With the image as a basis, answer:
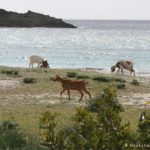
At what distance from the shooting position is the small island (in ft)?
454

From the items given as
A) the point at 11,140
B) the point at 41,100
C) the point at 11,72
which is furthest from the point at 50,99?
the point at 11,140

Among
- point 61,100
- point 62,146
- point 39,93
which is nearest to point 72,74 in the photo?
point 39,93

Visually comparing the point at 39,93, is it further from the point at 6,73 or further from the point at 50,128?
the point at 50,128

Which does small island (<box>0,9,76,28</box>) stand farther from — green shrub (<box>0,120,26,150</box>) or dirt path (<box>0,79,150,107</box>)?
green shrub (<box>0,120,26,150</box>)

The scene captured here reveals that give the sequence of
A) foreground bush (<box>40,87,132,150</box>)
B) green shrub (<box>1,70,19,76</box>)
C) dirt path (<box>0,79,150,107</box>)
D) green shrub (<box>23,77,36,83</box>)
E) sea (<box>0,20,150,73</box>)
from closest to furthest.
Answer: foreground bush (<box>40,87,132,150</box>), dirt path (<box>0,79,150,107</box>), green shrub (<box>23,77,36,83</box>), green shrub (<box>1,70,19,76</box>), sea (<box>0,20,150,73</box>)

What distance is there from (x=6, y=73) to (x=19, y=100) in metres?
7.21

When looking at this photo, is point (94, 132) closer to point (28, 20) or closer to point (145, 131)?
point (145, 131)

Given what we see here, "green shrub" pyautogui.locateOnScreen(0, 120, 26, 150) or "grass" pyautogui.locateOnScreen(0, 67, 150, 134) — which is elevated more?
"green shrub" pyautogui.locateOnScreen(0, 120, 26, 150)

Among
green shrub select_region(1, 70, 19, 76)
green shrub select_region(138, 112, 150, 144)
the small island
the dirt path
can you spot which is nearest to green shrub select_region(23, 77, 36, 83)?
green shrub select_region(1, 70, 19, 76)

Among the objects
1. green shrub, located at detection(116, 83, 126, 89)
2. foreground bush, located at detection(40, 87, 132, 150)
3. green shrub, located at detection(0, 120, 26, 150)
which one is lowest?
green shrub, located at detection(116, 83, 126, 89)

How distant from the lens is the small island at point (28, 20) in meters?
138

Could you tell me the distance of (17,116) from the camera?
1402 centimetres

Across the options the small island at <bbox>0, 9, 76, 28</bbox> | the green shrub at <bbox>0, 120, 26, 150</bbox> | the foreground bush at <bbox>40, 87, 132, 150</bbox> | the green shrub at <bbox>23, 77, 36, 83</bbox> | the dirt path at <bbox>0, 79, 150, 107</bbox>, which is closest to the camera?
the foreground bush at <bbox>40, 87, 132, 150</bbox>

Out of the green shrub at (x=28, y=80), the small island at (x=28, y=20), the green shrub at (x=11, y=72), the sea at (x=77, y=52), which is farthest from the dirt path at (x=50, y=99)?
the small island at (x=28, y=20)
